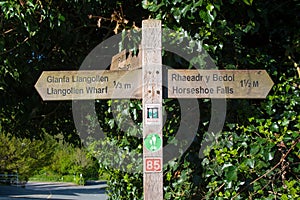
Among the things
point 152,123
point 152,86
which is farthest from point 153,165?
point 152,86

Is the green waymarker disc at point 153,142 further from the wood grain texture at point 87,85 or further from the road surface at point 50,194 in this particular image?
the road surface at point 50,194

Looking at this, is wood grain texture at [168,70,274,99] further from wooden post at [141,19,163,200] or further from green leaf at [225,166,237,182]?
green leaf at [225,166,237,182]

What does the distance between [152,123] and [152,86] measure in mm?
213

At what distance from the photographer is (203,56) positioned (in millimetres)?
2939

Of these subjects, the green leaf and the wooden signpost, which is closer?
the wooden signpost

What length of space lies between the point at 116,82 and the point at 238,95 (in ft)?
2.40

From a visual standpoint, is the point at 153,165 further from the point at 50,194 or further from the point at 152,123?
the point at 50,194

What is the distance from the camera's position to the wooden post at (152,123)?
8.70ft

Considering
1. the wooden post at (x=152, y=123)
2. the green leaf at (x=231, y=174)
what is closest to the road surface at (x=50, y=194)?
the green leaf at (x=231, y=174)

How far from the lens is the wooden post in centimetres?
265

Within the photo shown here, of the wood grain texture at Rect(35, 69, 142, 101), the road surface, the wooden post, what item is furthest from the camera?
the road surface

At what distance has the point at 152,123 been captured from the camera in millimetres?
2656

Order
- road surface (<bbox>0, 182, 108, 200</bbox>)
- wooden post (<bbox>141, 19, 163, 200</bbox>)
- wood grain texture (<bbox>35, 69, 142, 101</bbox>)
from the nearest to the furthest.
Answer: wooden post (<bbox>141, 19, 163, 200</bbox>) < wood grain texture (<bbox>35, 69, 142, 101</bbox>) < road surface (<bbox>0, 182, 108, 200</bbox>)

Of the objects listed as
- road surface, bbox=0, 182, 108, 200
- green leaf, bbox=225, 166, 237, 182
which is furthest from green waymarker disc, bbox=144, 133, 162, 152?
road surface, bbox=0, 182, 108, 200
